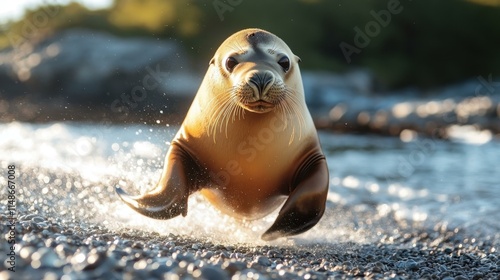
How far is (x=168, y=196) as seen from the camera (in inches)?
172

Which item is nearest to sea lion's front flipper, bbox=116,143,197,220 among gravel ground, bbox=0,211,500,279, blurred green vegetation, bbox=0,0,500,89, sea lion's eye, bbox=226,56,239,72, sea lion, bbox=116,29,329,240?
sea lion, bbox=116,29,329,240

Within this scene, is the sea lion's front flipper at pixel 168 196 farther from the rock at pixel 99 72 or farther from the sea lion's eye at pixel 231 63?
the rock at pixel 99 72

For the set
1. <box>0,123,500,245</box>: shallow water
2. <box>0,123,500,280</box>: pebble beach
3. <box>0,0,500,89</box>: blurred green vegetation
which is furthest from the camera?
<box>0,0,500,89</box>: blurred green vegetation

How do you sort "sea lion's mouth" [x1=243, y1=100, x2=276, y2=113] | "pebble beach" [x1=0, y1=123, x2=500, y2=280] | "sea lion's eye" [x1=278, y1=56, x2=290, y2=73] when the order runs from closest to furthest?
"pebble beach" [x1=0, y1=123, x2=500, y2=280] → "sea lion's mouth" [x1=243, y1=100, x2=276, y2=113] → "sea lion's eye" [x1=278, y1=56, x2=290, y2=73]

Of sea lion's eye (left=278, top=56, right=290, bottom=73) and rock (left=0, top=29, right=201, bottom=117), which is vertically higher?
sea lion's eye (left=278, top=56, right=290, bottom=73)

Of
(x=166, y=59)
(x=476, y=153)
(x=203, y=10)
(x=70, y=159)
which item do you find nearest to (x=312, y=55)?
(x=203, y=10)

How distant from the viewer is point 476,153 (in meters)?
13.3

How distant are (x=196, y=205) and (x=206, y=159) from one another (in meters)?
1.22

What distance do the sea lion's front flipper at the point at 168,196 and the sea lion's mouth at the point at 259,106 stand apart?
27.5 inches

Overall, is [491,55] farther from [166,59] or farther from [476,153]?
[476,153]

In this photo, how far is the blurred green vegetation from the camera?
37.0 m

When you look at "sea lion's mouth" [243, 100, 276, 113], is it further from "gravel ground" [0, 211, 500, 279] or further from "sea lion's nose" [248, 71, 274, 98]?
"gravel ground" [0, 211, 500, 279]

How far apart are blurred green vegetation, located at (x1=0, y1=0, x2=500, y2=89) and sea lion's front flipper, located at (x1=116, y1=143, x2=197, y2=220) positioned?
3111cm

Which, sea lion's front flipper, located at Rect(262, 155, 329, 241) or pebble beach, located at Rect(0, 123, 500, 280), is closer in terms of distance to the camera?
pebble beach, located at Rect(0, 123, 500, 280)
